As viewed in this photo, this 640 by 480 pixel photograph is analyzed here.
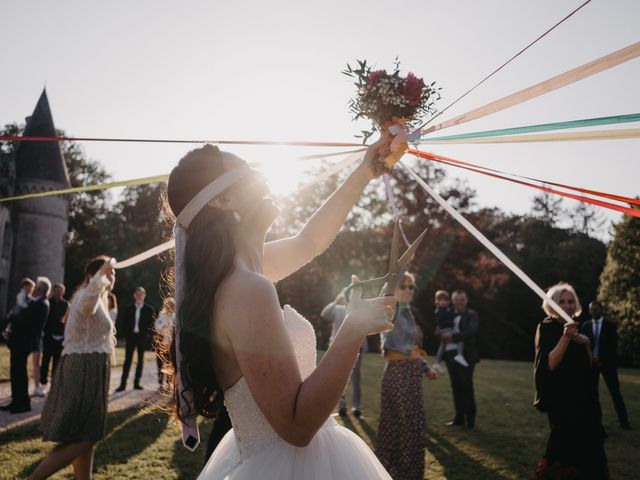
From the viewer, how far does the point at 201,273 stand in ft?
5.77

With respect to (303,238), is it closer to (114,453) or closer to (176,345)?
(176,345)

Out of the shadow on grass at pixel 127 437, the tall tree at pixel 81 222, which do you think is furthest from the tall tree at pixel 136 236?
the shadow on grass at pixel 127 437

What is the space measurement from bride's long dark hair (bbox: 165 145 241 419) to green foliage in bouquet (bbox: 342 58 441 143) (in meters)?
1.05

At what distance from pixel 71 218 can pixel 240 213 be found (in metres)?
44.7

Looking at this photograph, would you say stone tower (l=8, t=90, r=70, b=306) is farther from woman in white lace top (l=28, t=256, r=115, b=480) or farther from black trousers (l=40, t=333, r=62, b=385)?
woman in white lace top (l=28, t=256, r=115, b=480)

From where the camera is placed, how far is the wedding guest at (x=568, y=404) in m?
4.21

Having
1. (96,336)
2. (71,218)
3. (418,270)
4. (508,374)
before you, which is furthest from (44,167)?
(96,336)

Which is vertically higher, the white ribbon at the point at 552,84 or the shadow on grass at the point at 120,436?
the white ribbon at the point at 552,84

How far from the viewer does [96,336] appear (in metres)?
5.35

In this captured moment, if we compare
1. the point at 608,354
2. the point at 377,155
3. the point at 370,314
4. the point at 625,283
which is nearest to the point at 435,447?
the point at 608,354

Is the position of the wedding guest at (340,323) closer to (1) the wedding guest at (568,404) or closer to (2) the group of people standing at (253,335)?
(1) the wedding guest at (568,404)

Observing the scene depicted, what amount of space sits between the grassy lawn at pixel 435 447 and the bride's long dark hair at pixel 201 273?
425 centimetres

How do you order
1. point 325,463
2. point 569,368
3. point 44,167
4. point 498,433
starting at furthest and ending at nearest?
point 44,167 < point 498,433 < point 569,368 < point 325,463

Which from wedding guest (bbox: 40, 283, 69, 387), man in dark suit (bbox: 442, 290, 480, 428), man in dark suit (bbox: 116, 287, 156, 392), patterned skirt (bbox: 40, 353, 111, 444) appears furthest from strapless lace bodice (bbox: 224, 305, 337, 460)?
wedding guest (bbox: 40, 283, 69, 387)
